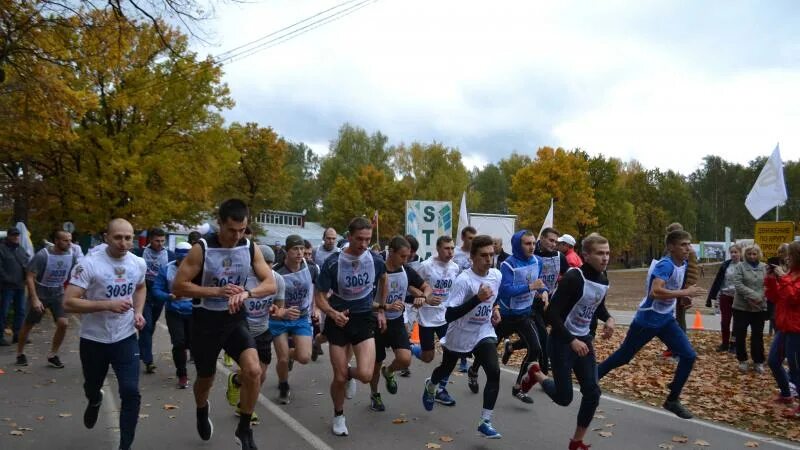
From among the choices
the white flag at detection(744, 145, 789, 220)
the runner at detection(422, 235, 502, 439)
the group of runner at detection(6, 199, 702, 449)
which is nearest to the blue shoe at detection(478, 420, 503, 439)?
the group of runner at detection(6, 199, 702, 449)

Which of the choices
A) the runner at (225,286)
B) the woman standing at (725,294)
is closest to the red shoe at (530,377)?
the runner at (225,286)

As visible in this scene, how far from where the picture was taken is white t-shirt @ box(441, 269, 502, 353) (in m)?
6.18

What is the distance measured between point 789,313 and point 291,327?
566 centimetres

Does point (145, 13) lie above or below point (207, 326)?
above

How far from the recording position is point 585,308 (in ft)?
18.0

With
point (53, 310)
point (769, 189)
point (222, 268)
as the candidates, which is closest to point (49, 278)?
point (53, 310)

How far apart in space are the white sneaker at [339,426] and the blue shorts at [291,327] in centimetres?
152

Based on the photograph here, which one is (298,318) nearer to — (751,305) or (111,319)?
(111,319)

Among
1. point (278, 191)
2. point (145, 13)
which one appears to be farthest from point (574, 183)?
point (145, 13)

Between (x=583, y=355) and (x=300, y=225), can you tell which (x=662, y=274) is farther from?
(x=300, y=225)

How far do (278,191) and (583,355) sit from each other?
4851 cm

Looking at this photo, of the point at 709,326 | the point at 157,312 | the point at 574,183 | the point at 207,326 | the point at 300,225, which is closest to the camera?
the point at 207,326

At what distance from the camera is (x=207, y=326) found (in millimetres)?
5125

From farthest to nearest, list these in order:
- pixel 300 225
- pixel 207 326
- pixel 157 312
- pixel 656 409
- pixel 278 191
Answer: pixel 300 225, pixel 278 191, pixel 157 312, pixel 656 409, pixel 207 326
